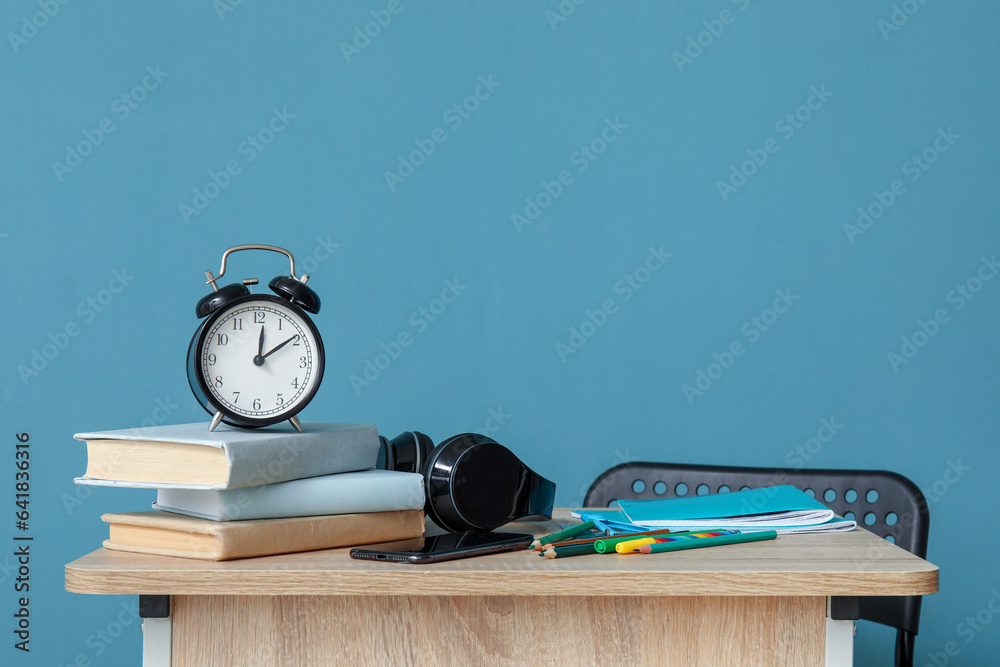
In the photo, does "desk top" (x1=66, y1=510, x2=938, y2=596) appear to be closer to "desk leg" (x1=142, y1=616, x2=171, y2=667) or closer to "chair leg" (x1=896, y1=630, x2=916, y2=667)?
"desk leg" (x1=142, y1=616, x2=171, y2=667)

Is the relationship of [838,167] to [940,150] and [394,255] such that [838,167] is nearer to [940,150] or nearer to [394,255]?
[940,150]

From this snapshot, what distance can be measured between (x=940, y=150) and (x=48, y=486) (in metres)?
2.03

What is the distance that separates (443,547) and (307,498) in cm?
14

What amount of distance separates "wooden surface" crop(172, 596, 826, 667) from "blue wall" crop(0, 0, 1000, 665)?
3.18 feet

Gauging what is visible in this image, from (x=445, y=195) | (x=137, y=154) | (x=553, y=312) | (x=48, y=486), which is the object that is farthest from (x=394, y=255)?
(x=48, y=486)

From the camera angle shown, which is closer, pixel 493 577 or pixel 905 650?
pixel 493 577

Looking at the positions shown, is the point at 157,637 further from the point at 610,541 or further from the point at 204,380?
the point at 610,541

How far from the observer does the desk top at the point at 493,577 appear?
0.70 metres

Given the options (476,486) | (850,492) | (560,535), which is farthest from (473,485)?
(850,492)

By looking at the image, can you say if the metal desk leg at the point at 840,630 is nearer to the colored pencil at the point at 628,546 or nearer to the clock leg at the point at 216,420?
the colored pencil at the point at 628,546

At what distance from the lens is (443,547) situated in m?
0.78

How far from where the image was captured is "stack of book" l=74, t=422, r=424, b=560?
74 cm

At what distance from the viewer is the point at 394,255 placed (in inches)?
70.6

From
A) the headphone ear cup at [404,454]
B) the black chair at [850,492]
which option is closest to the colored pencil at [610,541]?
the headphone ear cup at [404,454]
